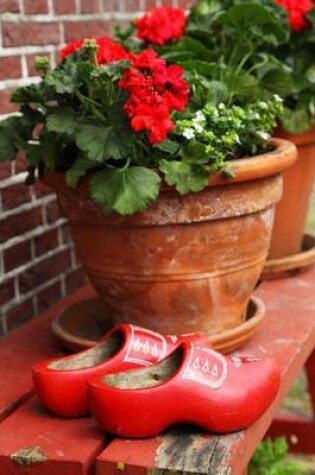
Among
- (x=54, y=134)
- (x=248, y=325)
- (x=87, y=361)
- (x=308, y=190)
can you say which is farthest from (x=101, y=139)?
(x=308, y=190)

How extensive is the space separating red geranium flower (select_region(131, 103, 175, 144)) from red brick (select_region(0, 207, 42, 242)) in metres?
0.64

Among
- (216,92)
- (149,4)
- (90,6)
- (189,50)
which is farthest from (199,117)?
(149,4)

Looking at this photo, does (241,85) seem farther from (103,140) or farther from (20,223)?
(20,223)

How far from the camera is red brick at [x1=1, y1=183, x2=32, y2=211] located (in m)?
2.01

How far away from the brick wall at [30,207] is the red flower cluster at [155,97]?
57cm

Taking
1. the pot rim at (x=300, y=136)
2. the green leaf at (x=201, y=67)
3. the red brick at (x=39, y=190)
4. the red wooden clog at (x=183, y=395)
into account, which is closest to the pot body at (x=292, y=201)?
Answer: the pot rim at (x=300, y=136)

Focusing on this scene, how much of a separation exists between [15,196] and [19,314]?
10.8 inches

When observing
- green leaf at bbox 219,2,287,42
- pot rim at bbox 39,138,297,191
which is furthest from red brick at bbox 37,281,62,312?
green leaf at bbox 219,2,287,42

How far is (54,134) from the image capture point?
63.4 inches

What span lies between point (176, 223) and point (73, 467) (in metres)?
0.48

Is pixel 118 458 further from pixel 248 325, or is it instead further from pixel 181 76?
pixel 181 76

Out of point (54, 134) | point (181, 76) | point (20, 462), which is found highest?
point (181, 76)

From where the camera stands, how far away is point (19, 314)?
209 cm

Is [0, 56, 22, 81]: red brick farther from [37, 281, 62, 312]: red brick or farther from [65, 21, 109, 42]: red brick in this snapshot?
[37, 281, 62, 312]: red brick
